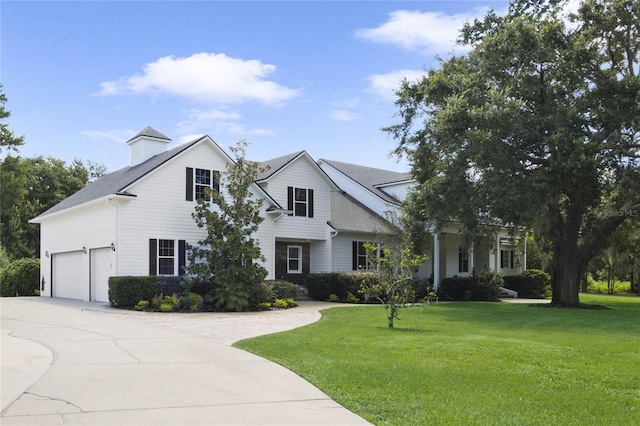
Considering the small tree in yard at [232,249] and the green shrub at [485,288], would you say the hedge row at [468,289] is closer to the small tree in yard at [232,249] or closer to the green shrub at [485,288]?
the green shrub at [485,288]

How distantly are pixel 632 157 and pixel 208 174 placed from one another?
16.4 meters

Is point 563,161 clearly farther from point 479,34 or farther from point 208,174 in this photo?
point 208,174

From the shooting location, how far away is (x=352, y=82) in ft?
55.4

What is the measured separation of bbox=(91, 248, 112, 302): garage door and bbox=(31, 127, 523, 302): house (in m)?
0.04

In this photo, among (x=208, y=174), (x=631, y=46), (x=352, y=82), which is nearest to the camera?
(x=352, y=82)

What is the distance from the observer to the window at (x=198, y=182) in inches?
922

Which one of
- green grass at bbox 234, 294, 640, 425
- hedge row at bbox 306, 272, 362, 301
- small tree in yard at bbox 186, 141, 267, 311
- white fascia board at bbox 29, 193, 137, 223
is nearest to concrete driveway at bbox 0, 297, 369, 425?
green grass at bbox 234, 294, 640, 425

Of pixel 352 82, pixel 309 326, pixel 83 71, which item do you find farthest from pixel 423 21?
pixel 83 71

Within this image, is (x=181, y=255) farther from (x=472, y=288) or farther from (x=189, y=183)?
(x=472, y=288)

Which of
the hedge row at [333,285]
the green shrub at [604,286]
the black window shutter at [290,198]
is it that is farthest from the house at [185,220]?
the green shrub at [604,286]

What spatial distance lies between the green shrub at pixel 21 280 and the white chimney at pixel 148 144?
8.67m

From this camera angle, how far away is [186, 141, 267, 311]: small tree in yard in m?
20.1

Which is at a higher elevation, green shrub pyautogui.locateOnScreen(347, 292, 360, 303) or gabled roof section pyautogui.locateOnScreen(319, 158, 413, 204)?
gabled roof section pyautogui.locateOnScreen(319, 158, 413, 204)

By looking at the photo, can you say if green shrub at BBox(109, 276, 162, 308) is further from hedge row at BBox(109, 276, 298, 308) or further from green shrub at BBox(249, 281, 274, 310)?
green shrub at BBox(249, 281, 274, 310)
